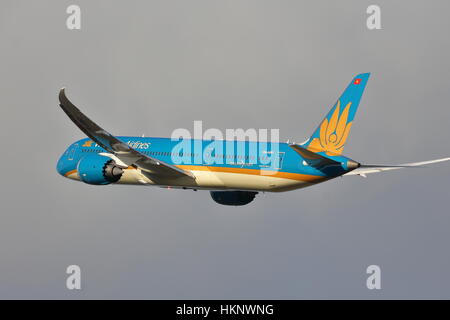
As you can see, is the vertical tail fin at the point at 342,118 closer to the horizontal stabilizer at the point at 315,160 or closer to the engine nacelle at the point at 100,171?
the horizontal stabilizer at the point at 315,160

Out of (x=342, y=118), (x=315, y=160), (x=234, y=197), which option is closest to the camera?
(x=315, y=160)

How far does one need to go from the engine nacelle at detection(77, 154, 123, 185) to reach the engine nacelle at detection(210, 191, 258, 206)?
33.3ft

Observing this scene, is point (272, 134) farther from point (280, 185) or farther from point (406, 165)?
point (406, 165)

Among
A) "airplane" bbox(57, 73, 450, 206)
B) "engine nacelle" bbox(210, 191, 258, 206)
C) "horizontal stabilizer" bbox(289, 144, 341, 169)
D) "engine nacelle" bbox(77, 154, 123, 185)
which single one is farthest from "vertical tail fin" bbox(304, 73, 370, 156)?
"engine nacelle" bbox(77, 154, 123, 185)

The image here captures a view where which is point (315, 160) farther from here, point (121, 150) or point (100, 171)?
point (100, 171)

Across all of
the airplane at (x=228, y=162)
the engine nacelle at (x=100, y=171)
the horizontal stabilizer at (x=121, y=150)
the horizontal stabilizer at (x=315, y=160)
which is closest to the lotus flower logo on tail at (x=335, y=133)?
the airplane at (x=228, y=162)

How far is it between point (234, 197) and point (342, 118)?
50.3 feet

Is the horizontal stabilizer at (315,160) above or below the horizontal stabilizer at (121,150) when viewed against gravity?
below

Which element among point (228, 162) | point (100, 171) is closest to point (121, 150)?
point (100, 171)

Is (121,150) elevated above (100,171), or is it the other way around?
(121,150)

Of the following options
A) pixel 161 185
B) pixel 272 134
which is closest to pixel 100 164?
pixel 161 185

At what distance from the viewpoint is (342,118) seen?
88.1 meters

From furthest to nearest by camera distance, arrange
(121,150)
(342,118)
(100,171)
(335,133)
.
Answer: (100,171) < (121,150) < (335,133) < (342,118)

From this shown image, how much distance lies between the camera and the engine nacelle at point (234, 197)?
9925cm
